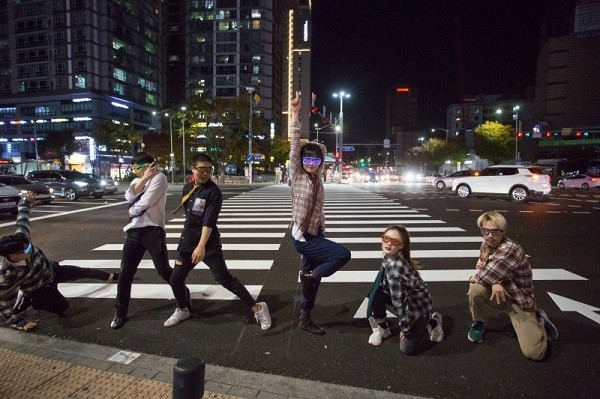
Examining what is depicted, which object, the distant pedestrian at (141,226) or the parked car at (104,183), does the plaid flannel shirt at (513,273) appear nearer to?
the distant pedestrian at (141,226)

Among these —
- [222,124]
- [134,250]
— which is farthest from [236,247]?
[222,124]

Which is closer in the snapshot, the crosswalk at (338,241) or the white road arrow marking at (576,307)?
the white road arrow marking at (576,307)

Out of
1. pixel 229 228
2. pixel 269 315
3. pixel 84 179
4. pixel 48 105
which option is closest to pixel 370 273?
pixel 269 315

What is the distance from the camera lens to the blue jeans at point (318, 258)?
3.72m

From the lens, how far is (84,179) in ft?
67.7

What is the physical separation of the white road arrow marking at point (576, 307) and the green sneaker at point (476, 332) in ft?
4.98

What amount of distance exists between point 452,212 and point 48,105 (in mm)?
80427

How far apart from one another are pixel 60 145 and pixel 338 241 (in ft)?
200

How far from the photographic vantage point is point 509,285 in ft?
12.1

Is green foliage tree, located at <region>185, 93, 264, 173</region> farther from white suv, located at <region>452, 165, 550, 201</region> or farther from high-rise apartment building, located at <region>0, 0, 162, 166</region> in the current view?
high-rise apartment building, located at <region>0, 0, 162, 166</region>

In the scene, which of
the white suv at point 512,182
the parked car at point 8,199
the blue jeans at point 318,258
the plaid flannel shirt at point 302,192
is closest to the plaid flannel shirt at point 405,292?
the blue jeans at point 318,258

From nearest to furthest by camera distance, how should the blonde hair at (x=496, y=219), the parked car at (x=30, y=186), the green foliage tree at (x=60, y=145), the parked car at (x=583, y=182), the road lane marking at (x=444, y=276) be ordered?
the blonde hair at (x=496, y=219)
the road lane marking at (x=444, y=276)
the parked car at (x=30, y=186)
the parked car at (x=583, y=182)
the green foliage tree at (x=60, y=145)

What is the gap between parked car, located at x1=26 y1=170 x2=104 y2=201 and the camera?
65.2ft

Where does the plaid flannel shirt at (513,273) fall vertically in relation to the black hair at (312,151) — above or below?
below
